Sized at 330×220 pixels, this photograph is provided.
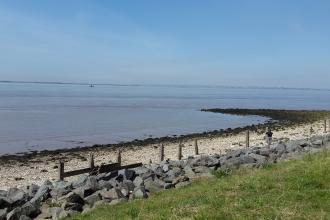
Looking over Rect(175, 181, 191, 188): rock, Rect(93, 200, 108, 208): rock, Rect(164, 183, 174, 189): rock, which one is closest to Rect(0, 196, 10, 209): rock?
Rect(93, 200, 108, 208): rock

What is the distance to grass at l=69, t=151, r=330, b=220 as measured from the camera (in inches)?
294

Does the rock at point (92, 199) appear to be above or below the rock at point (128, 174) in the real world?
above

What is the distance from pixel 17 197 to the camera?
1259 centimetres

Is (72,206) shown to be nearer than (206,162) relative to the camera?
Yes

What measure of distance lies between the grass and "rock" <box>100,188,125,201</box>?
3.18 ft

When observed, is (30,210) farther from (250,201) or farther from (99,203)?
(250,201)

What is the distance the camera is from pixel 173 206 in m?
8.39

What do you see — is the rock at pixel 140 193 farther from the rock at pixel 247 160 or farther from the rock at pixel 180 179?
the rock at pixel 247 160

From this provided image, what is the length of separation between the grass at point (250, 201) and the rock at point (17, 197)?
11.1ft

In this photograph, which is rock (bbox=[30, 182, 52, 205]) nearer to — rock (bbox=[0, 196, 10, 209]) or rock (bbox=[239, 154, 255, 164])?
rock (bbox=[0, 196, 10, 209])

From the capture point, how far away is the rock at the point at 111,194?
36.0 ft

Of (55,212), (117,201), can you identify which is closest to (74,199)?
(55,212)

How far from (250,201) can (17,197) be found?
23.0 ft

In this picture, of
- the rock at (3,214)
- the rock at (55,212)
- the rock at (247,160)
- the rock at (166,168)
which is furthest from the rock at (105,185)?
the rock at (247,160)
